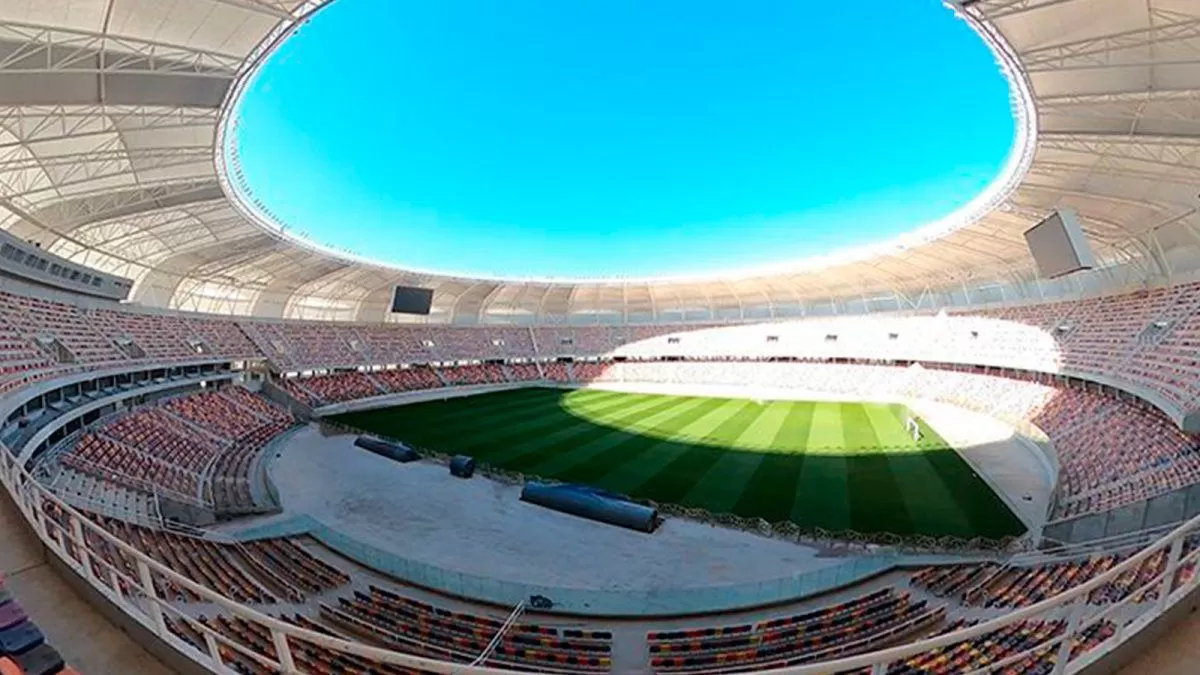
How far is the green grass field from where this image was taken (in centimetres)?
1941

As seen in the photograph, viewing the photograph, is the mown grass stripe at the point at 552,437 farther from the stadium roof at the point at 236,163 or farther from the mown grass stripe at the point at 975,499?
the stadium roof at the point at 236,163

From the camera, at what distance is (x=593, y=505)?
62.4 ft

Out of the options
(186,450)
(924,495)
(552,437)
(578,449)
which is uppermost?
(186,450)

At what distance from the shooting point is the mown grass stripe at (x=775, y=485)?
1959 centimetres

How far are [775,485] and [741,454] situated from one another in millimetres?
4437

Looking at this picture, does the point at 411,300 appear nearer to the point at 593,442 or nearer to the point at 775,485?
the point at 593,442

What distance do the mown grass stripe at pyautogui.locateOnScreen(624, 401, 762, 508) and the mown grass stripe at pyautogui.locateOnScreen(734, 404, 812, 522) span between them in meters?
1.61

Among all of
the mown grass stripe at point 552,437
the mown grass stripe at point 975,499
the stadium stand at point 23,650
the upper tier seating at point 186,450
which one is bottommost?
the mown grass stripe at point 975,499

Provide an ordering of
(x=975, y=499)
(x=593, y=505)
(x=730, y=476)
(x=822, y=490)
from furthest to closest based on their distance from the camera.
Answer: (x=730, y=476)
(x=822, y=490)
(x=975, y=499)
(x=593, y=505)

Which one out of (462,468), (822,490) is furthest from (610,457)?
(822,490)

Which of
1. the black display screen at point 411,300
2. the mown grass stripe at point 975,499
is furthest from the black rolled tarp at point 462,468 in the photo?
the black display screen at point 411,300

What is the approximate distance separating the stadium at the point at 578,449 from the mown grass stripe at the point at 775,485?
17cm

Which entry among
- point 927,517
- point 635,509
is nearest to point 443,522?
point 635,509

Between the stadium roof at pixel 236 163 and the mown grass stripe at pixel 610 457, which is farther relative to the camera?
the mown grass stripe at pixel 610 457
